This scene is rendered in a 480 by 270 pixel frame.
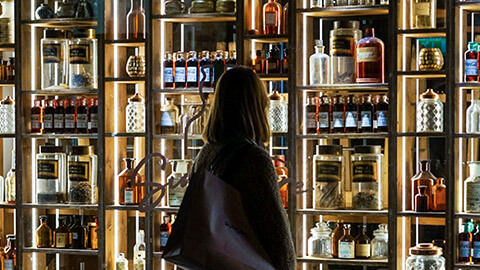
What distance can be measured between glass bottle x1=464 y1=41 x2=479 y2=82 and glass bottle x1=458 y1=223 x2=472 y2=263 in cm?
79

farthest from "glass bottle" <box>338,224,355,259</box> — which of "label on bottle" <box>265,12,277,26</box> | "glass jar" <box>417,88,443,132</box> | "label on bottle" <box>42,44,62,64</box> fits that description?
"label on bottle" <box>42,44,62,64</box>

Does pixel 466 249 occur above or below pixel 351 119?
below

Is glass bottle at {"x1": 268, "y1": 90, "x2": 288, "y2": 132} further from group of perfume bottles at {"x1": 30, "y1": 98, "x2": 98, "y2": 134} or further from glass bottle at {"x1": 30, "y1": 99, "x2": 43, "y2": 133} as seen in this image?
glass bottle at {"x1": 30, "y1": 99, "x2": 43, "y2": 133}

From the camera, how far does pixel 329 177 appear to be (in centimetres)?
457

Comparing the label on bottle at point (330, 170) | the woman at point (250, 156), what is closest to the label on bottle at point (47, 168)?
the label on bottle at point (330, 170)

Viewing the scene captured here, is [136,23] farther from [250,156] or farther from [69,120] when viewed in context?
[250,156]

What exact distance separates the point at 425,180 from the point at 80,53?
2145 mm

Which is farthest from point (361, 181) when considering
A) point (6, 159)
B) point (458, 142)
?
point (6, 159)

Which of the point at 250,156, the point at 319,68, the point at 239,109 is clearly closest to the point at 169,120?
the point at 319,68

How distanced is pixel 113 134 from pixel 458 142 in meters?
1.99

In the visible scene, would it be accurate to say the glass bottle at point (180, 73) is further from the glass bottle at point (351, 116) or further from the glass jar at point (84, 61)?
the glass bottle at point (351, 116)

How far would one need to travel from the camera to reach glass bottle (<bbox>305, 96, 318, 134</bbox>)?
4578 millimetres

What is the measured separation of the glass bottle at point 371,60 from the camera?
4477 millimetres

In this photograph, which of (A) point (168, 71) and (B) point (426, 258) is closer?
(B) point (426, 258)
